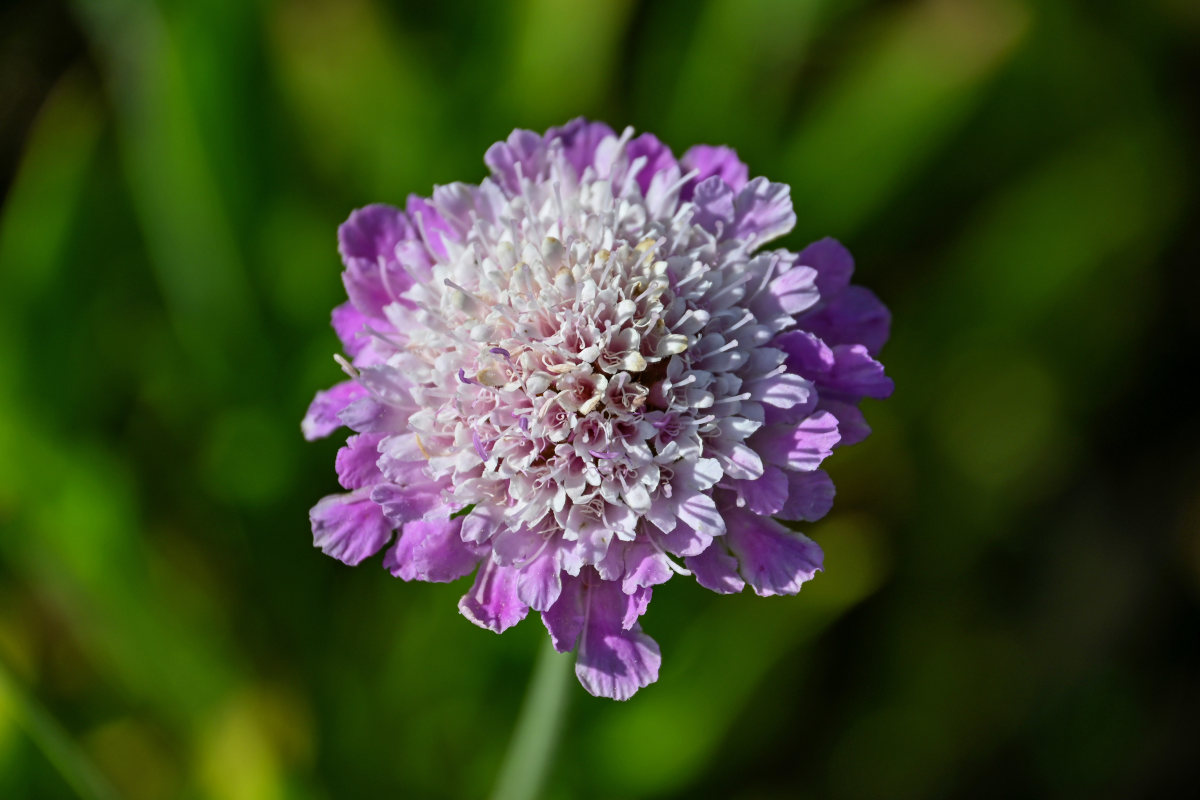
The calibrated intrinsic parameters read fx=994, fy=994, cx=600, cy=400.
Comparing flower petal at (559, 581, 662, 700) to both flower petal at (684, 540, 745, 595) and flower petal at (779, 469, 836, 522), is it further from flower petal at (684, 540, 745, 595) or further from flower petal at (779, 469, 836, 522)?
flower petal at (779, 469, 836, 522)

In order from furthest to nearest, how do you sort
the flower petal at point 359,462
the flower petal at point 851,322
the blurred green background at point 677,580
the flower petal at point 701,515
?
the blurred green background at point 677,580 < the flower petal at point 851,322 < the flower petal at point 359,462 < the flower petal at point 701,515

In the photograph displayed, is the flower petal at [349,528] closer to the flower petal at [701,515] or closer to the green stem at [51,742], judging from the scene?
the flower petal at [701,515]

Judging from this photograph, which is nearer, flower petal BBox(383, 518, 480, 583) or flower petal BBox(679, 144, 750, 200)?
flower petal BBox(383, 518, 480, 583)

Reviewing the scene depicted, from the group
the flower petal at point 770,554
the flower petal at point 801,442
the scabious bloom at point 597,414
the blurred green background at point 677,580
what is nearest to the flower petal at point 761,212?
the scabious bloom at point 597,414

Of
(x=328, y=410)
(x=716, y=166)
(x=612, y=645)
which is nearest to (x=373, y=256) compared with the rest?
(x=328, y=410)

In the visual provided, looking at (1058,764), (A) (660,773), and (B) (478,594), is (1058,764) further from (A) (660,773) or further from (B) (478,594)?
(B) (478,594)

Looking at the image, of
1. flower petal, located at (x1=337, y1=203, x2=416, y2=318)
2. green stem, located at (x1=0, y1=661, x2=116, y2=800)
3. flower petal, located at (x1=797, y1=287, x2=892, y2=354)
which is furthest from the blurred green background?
flower petal, located at (x1=337, y1=203, x2=416, y2=318)
